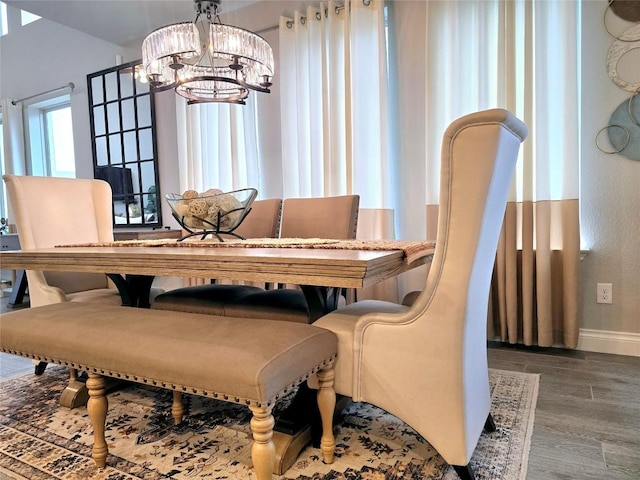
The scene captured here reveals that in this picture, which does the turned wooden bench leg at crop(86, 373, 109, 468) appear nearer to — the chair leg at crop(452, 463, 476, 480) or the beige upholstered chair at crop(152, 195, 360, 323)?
the beige upholstered chair at crop(152, 195, 360, 323)

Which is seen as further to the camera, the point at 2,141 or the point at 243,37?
the point at 2,141

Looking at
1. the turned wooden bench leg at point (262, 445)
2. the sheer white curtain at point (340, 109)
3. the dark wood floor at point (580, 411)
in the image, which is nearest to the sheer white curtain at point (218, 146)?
the sheer white curtain at point (340, 109)

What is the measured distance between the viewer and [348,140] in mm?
3100

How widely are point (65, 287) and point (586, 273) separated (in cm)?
305

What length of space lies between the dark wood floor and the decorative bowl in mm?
1488

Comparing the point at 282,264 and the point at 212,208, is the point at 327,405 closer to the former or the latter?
the point at 282,264

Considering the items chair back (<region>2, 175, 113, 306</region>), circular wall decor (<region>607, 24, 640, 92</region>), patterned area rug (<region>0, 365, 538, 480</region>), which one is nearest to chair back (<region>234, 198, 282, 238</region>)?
chair back (<region>2, 175, 113, 306</region>)

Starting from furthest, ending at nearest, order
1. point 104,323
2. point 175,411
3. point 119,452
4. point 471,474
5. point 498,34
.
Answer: point 498,34, point 175,411, point 119,452, point 104,323, point 471,474

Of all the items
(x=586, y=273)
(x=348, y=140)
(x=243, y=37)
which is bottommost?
(x=586, y=273)

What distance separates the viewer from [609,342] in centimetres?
251

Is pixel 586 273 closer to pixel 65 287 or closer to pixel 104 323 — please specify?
pixel 104 323

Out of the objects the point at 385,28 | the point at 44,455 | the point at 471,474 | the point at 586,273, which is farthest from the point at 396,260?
the point at 385,28

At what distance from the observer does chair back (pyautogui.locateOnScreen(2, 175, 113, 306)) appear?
2.24m

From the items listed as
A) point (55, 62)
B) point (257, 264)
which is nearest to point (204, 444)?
point (257, 264)
